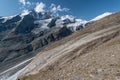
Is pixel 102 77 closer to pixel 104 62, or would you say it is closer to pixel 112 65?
pixel 112 65

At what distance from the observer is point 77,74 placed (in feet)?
67.9

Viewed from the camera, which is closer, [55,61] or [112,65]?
[112,65]

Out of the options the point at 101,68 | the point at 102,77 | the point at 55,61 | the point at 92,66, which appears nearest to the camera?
the point at 102,77

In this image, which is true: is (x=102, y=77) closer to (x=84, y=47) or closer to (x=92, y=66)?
(x=92, y=66)

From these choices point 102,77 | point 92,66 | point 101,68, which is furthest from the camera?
point 92,66

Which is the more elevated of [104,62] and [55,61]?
[104,62]

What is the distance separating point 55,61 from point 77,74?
34322 millimetres

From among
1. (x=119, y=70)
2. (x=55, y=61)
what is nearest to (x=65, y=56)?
(x=55, y=61)

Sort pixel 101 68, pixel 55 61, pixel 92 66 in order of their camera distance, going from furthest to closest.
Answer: pixel 55 61, pixel 92 66, pixel 101 68

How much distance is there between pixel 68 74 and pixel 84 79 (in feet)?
8.45

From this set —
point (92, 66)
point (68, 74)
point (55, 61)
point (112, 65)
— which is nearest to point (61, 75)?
point (68, 74)

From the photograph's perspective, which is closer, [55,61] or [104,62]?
[104,62]

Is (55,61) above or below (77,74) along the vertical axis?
below

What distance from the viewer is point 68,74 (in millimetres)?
21438
